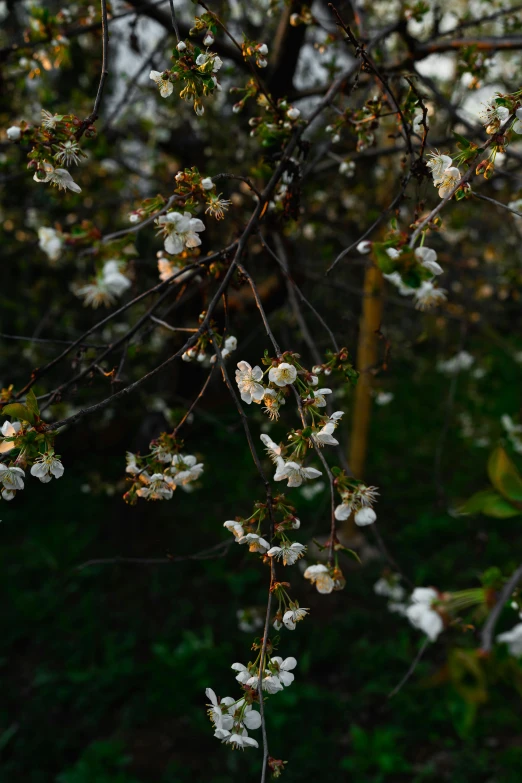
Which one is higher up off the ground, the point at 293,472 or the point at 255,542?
the point at 293,472

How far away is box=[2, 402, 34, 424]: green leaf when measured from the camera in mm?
1029

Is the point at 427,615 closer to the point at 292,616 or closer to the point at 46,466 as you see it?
the point at 292,616

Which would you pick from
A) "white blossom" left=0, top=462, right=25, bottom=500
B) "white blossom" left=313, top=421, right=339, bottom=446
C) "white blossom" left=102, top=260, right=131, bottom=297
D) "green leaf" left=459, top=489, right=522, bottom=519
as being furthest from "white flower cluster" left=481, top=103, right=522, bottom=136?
"white blossom" left=0, top=462, right=25, bottom=500

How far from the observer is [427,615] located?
829 mm

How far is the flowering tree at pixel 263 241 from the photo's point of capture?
3.42 feet

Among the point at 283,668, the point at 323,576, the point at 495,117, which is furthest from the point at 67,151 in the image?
the point at 283,668

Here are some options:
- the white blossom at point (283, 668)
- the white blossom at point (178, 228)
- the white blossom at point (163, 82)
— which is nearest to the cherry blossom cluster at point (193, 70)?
the white blossom at point (163, 82)

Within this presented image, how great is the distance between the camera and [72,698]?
2992 mm

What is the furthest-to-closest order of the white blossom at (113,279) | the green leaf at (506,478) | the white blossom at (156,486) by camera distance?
the green leaf at (506,478) < the white blossom at (156,486) < the white blossom at (113,279)

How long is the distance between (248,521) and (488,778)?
2.22 metres

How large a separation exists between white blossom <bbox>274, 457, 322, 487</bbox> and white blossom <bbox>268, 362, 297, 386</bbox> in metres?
0.14

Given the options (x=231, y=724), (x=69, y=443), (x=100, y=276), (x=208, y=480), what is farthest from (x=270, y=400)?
(x=208, y=480)

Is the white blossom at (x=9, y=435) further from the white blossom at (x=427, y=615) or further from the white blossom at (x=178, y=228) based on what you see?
the white blossom at (x=427, y=615)

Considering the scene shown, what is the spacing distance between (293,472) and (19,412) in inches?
19.2
